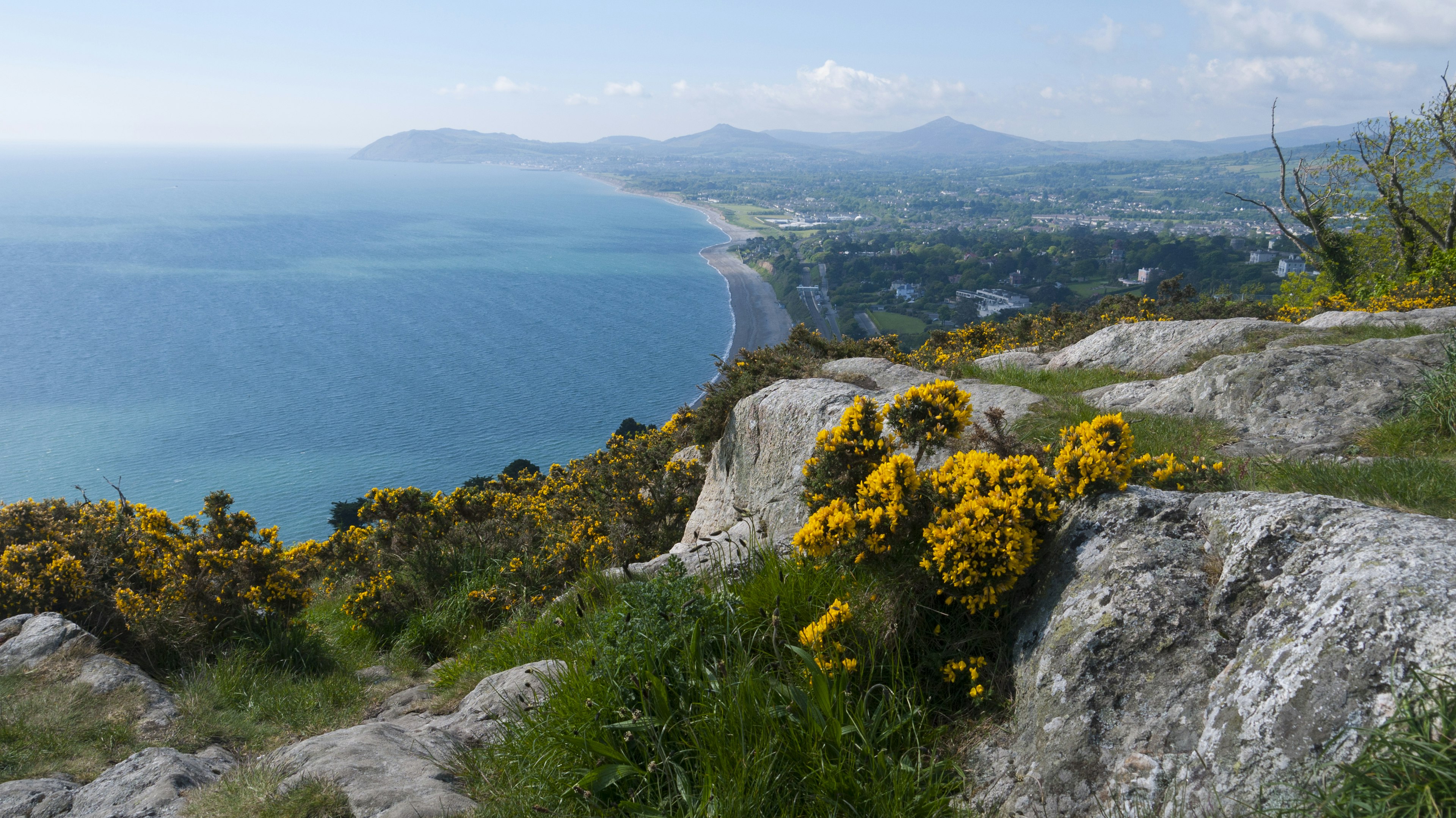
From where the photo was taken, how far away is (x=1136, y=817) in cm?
291

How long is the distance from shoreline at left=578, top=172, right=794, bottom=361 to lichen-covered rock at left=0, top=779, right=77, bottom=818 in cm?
5144

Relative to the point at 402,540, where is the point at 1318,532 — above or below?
above

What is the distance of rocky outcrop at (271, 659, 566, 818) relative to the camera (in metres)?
3.78

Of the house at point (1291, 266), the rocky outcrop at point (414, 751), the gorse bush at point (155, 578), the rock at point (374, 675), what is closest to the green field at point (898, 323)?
the house at point (1291, 266)

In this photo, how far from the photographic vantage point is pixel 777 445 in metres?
8.18

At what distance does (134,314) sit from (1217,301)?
106 m

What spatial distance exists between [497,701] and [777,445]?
13.4 ft

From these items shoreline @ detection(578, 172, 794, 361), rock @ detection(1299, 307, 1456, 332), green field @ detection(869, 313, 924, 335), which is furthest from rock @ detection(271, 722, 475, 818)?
green field @ detection(869, 313, 924, 335)

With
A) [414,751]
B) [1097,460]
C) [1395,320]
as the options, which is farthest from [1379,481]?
[1395,320]

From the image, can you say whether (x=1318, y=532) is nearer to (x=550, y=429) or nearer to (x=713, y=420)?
(x=713, y=420)

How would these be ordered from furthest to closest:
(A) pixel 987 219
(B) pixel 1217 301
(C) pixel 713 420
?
1. (A) pixel 987 219
2. (B) pixel 1217 301
3. (C) pixel 713 420

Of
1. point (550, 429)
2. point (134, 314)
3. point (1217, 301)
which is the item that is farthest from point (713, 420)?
point (134, 314)

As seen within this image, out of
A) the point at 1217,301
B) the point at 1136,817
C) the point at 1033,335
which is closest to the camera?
the point at 1136,817

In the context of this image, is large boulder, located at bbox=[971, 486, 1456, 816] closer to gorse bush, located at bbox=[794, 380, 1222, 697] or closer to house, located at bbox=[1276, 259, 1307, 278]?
gorse bush, located at bbox=[794, 380, 1222, 697]
